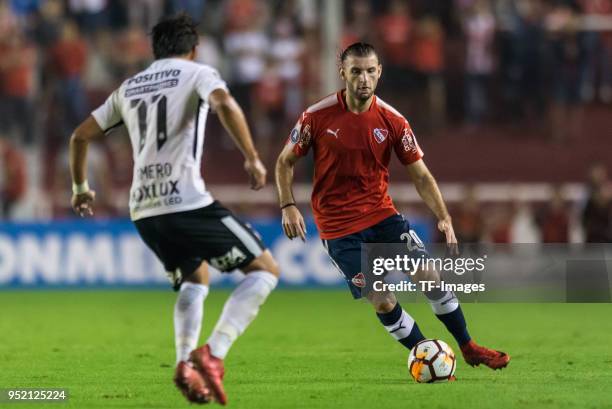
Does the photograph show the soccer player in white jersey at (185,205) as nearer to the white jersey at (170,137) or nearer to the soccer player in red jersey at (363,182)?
the white jersey at (170,137)

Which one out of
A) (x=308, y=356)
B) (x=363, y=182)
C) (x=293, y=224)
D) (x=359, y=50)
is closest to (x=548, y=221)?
(x=308, y=356)

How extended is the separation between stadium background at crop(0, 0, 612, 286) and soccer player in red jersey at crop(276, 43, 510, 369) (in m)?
10.1

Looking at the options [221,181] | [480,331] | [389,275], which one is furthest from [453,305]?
[221,181]

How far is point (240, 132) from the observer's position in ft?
23.7

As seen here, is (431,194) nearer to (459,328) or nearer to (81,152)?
(459,328)

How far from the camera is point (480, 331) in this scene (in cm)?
1282

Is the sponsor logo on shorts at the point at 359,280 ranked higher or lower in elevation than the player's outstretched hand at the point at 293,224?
lower

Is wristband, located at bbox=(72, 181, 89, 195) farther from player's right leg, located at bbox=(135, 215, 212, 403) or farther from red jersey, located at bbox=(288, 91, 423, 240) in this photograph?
red jersey, located at bbox=(288, 91, 423, 240)

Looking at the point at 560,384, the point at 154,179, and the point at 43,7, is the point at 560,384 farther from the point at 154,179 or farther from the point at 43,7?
the point at 43,7

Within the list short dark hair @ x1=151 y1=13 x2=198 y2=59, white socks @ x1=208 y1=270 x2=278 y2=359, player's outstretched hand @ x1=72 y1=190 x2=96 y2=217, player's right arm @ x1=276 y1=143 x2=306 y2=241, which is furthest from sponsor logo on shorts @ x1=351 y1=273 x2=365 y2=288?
short dark hair @ x1=151 y1=13 x2=198 y2=59

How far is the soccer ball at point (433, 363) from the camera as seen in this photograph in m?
8.52

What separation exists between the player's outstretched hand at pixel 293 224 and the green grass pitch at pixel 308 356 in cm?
99

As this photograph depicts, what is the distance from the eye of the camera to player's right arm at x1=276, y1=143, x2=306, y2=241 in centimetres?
832

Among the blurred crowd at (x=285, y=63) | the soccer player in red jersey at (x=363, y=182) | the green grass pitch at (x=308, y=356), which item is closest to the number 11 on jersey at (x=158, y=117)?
the soccer player in red jersey at (x=363, y=182)
